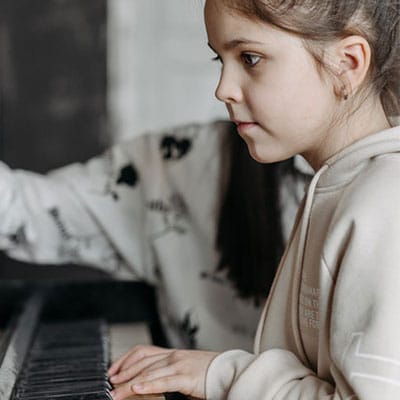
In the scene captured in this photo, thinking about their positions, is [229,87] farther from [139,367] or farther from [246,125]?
[139,367]

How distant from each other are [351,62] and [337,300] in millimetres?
228

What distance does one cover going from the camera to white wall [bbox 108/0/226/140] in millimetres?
2010

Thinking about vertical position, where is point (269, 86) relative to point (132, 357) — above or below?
above

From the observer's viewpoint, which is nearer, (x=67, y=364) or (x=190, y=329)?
(x=67, y=364)

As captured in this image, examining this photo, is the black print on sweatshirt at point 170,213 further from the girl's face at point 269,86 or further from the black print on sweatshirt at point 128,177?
the girl's face at point 269,86

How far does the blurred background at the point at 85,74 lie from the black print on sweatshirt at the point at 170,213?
1.78 ft

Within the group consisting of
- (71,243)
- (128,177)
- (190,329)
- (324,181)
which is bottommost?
(190,329)

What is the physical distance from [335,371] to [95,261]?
2.46 feet

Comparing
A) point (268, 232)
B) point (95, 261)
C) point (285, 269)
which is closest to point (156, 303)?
point (95, 261)

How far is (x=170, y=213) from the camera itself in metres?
1.41

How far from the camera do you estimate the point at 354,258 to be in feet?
2.43

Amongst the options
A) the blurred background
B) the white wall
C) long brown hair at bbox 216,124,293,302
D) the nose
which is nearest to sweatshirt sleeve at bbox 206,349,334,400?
the nose

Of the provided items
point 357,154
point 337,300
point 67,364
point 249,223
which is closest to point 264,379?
point 337,300

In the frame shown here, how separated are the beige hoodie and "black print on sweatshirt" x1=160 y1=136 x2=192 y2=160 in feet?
1.81
